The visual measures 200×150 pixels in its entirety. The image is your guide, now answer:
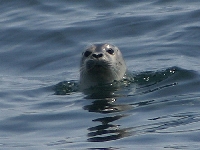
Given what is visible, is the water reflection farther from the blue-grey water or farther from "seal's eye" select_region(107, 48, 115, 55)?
"seal's eye" select_region(107, 48, 115, 55)

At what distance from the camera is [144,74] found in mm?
12117

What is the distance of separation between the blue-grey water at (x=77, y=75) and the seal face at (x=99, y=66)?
0.83 feet

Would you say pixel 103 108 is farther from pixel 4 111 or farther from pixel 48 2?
pixel 48 2

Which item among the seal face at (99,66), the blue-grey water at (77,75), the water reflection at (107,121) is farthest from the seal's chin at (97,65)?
the water reflection at (107,121)

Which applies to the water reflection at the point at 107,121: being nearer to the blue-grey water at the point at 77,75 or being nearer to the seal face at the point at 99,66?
the blue-grey water at the point at 77,75

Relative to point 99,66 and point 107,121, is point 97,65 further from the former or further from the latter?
point 107,121

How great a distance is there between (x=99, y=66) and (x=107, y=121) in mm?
1714

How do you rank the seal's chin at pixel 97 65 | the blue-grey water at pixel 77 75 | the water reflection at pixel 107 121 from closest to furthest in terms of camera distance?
the water reflection at pixel 107 121
the blue-grey water at pixel 77 75
the seal's chin at pixel 97 65

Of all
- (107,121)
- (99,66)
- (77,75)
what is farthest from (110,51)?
(107,121)

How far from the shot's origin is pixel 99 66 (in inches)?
425

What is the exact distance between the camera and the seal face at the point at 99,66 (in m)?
10.7

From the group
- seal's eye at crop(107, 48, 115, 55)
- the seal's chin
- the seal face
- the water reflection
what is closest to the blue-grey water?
the water reflection

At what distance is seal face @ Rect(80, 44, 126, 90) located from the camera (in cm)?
1074

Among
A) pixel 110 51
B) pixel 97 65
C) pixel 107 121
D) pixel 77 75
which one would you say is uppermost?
pixel 77 75
